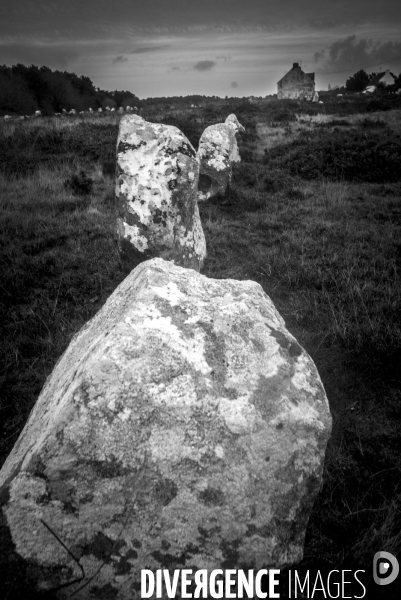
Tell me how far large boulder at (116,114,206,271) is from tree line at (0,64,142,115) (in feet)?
109

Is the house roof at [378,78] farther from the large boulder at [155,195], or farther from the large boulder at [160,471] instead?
the large boulder at [160,471]

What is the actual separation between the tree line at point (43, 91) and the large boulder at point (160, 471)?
36.8 metres

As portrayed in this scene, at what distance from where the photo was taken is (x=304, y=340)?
3.16 meters

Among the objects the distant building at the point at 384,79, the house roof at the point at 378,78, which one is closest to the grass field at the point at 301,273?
the distant building at the point at 384,79

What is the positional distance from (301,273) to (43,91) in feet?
148

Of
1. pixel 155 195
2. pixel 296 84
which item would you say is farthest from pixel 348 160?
pixel 296 84

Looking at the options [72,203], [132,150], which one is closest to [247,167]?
[72,203]

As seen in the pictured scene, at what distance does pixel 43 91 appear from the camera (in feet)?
124

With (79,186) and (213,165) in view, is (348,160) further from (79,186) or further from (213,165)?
(79,186)

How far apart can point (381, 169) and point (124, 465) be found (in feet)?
34.4

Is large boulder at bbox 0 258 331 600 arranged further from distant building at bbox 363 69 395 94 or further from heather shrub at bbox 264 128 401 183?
distant building at bbox 363 69 395 94

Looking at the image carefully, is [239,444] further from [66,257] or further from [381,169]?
[381,169]

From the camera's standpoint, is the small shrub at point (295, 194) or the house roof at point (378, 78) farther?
the house roof at point (378, 78)

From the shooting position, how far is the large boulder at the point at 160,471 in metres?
1.19
